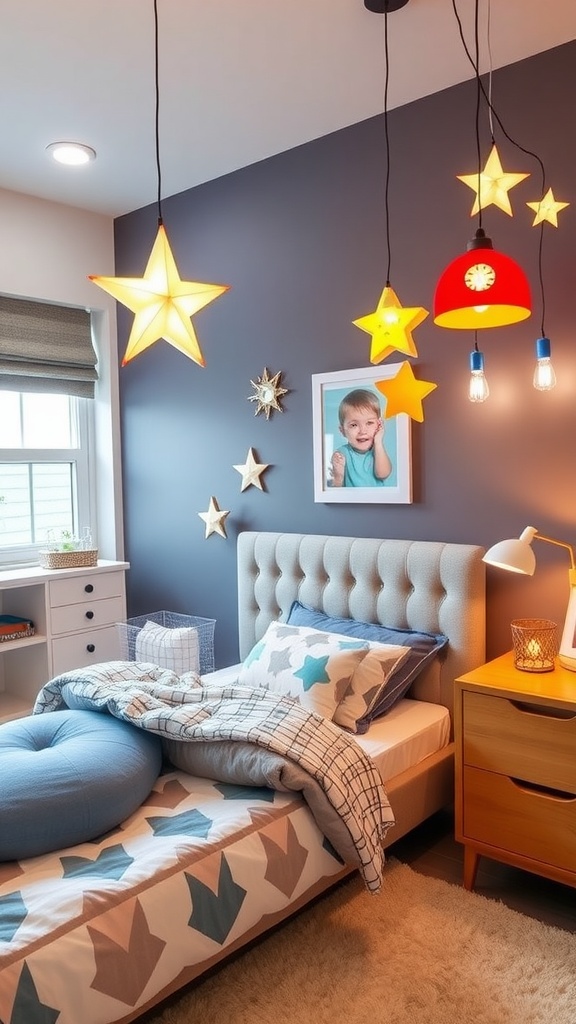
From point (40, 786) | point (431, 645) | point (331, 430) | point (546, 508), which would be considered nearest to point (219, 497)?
point (331, 430)

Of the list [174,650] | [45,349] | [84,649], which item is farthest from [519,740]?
[45,349]

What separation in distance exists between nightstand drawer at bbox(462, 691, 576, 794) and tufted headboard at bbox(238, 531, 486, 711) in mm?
363

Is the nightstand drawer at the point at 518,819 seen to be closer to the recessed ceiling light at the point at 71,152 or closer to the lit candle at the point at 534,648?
the lit candle at the point at 534,648

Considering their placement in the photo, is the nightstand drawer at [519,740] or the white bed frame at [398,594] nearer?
the nightstand drawer at [519,740]

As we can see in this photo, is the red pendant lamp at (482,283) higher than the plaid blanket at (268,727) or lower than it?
higher

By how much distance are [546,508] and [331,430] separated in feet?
3.02

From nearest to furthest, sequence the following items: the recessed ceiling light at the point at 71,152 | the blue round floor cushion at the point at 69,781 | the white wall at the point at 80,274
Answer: the blue round floor cushion at the point at 69,781
the recessed ceiling light at the point at 71,152
the white wall at the point at 80,274

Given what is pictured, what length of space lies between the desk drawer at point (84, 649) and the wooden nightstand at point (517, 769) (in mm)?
1894

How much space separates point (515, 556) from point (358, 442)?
905mm

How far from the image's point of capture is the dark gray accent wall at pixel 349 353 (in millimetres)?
2434

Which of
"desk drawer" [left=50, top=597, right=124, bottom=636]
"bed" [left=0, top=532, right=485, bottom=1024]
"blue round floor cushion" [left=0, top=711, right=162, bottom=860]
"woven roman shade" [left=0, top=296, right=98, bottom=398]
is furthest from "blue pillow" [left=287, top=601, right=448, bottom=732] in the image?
"woven roman shade" [left=0, top=296, right=98, bottom=398]

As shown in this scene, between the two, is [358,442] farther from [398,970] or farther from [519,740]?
[398,970]

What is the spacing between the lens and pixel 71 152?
3.04 meters

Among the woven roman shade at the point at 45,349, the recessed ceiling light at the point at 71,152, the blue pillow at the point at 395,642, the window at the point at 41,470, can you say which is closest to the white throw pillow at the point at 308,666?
the blue pillow at the point at 395,642
